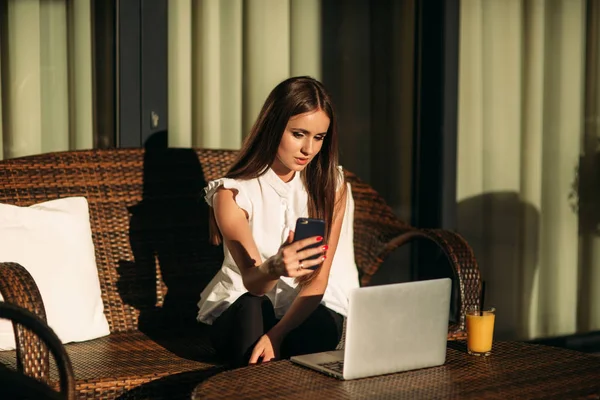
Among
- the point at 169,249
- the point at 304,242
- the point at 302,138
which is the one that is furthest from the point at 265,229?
the point at 304,242

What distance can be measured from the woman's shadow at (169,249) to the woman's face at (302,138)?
1.37 feet

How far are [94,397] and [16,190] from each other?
787mm

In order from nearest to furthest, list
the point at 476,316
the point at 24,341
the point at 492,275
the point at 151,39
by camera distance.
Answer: the point at 24,341
the point at 476,316
the point at 151,39
the point at 492,275

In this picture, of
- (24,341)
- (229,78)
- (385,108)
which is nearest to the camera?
(24,341)

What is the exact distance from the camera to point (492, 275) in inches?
148

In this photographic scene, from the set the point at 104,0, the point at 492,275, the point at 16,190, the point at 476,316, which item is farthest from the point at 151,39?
the point at 492,275

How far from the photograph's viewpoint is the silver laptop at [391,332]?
1813mm

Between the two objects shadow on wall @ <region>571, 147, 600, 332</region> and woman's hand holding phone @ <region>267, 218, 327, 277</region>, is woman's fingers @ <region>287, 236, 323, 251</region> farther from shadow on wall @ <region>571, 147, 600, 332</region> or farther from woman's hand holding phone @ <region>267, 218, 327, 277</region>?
shadow on wall @ <region>571, 147, 600, 332</region>

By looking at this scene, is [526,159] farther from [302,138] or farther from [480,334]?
[480,334]

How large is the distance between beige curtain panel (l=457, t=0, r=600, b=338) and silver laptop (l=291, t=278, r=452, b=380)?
174cm

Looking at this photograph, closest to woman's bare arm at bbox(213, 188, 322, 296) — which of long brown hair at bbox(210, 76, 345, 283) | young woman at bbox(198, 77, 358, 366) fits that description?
young woman at bbox(198, 77, 358, 366)

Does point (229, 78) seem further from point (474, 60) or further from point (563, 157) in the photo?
point (563, 157)

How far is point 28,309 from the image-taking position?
1.99 meters

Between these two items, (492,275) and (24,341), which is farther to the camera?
(492,275)
